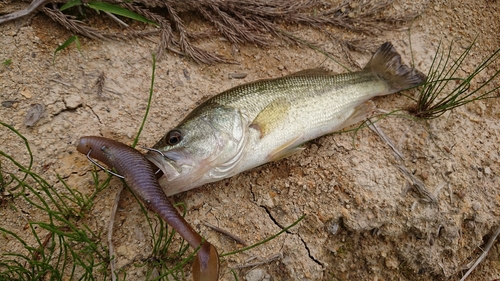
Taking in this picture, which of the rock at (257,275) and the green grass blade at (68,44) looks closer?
the rock at (257,275)

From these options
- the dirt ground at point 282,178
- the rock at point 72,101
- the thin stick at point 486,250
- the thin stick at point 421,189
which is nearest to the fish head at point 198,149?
the dirt ground at point 282,178

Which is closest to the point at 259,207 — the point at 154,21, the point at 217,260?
the point at 217,260

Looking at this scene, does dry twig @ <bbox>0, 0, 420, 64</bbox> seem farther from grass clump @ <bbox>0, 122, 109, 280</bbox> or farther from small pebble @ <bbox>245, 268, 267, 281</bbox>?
small pebble @ <bbox>245, 268, 267, 281</bbox>

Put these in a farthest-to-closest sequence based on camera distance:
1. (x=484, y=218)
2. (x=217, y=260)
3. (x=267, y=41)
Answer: (x=267, y=41) → (x=484, y=218) → (x=217, y=260)

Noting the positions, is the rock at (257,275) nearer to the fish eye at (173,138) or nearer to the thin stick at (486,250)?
the fish eye at (173,138)

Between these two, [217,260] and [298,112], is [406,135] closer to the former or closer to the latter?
[298,112]

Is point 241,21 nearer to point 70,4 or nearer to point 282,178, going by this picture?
point 70,4
